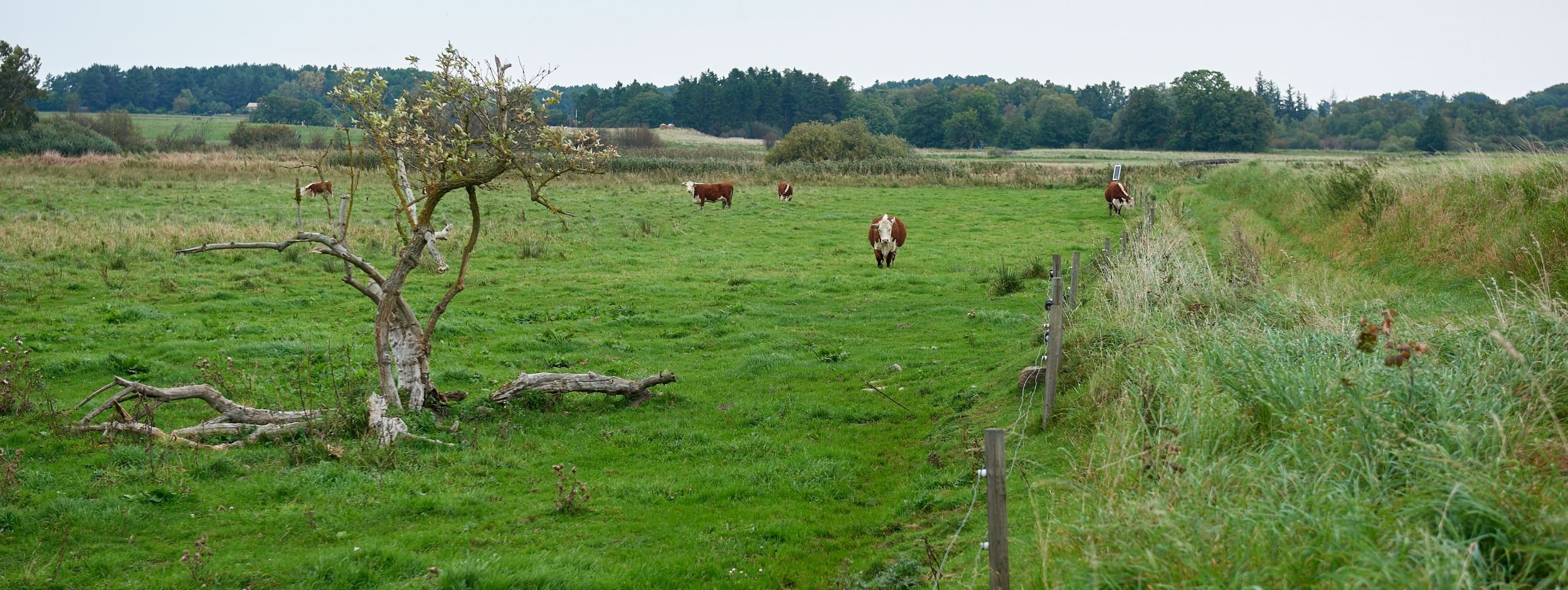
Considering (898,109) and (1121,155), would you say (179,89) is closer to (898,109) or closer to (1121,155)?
(898,109)

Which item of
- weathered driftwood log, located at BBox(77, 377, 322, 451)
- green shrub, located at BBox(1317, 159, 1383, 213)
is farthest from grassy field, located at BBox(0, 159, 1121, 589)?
green shrub, located at BBox(1317, 159, 1383, 213)

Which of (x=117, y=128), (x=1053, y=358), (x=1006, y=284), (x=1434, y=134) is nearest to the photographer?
(x=1053, y=358)

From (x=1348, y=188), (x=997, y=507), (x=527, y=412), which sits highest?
(x=1348, y=188)

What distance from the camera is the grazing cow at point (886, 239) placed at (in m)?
21.3

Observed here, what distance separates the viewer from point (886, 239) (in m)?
21.3

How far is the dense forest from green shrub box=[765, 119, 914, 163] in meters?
44.6

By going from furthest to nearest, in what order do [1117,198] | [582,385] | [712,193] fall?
1. [712,193]
2. [1117,198]
3. [582,385]

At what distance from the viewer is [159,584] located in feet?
19.4

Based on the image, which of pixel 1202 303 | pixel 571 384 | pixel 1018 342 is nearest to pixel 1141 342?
pixel 1202 303

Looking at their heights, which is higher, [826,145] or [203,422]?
[826,145]

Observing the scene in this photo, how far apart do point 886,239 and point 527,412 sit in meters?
12.5

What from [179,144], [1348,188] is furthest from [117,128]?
[1348,188]

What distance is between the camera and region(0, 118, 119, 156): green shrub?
5069 cm

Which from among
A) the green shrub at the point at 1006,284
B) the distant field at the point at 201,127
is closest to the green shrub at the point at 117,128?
the distant field at the point at 201,127
